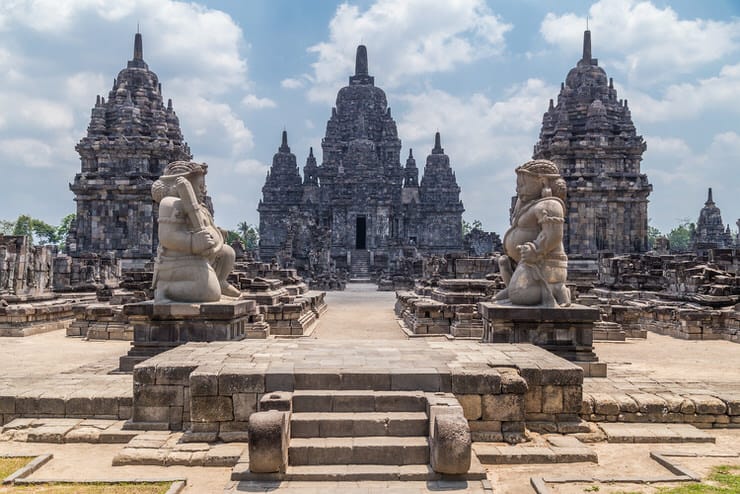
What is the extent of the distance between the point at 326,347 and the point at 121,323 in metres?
6.28

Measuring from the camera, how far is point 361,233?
151ft

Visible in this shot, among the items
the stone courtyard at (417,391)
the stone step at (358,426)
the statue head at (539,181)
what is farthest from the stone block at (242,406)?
the statue head at (539,181)

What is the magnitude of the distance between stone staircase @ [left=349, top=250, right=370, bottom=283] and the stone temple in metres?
0.07

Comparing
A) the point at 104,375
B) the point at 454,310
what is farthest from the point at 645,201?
the point at 104,375

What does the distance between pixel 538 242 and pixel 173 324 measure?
4.34 m

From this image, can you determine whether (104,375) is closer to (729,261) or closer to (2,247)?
(2,247)

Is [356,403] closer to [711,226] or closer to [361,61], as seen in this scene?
[711,226]

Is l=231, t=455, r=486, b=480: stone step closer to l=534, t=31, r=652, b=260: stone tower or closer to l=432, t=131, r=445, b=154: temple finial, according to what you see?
l=534, t=31, r=652, b=260: stone tower

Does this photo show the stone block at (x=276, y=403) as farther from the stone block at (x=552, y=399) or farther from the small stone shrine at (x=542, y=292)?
the small stone shrine at (x=542, y=292)

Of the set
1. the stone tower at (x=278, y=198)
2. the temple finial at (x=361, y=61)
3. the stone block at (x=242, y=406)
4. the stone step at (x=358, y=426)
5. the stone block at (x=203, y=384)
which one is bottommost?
the stone step at (x=358, y=426)

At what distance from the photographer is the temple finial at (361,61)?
55.0 meters

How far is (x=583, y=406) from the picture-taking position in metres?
5.46

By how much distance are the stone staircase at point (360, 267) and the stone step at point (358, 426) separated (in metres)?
35.3

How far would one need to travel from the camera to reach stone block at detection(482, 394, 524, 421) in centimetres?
495
